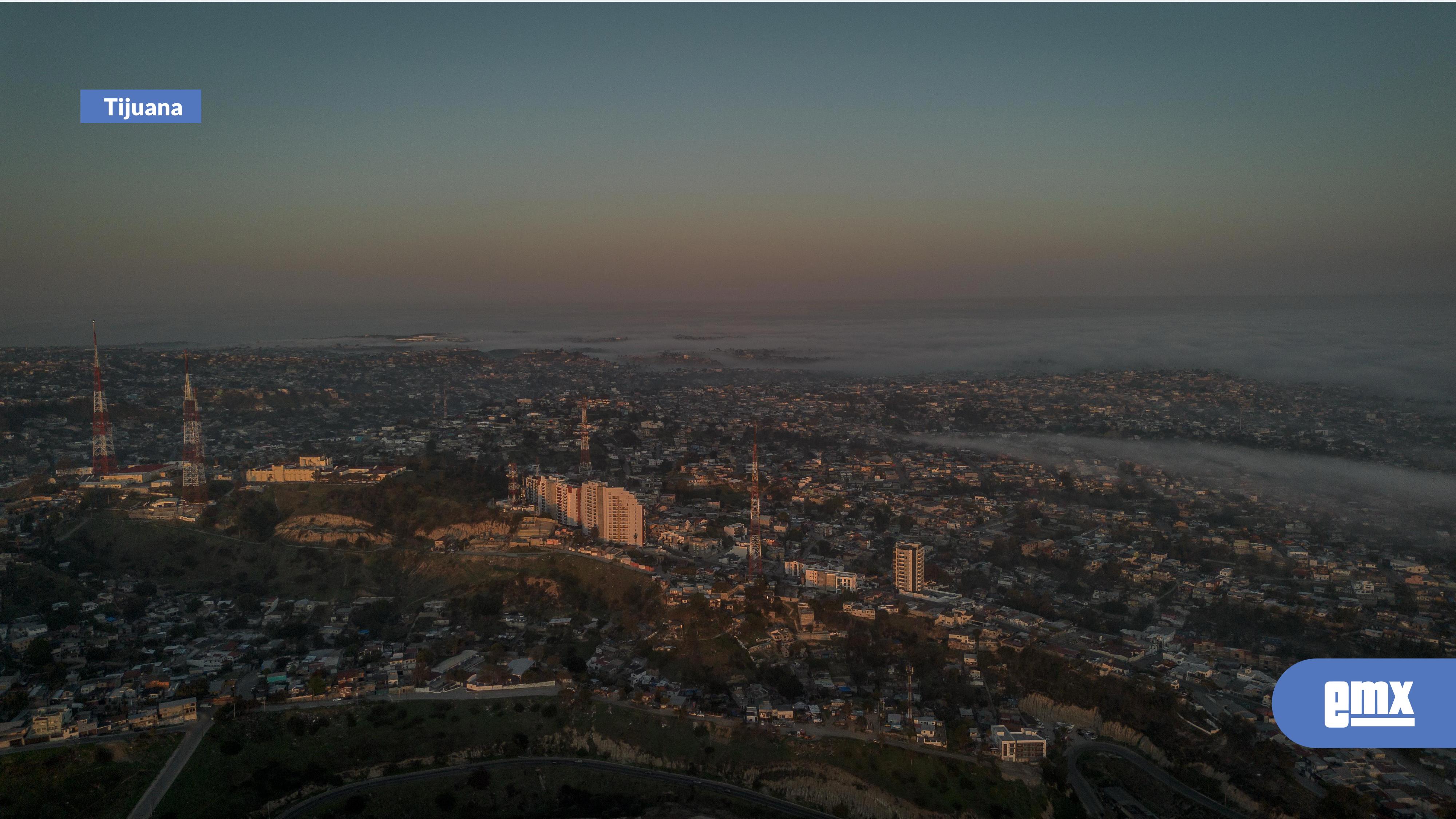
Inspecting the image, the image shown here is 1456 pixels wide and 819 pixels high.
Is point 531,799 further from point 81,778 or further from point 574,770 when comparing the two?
point 81,778

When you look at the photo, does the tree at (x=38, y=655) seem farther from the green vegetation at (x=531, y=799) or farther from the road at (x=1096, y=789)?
the road at (x=1096, y=789)

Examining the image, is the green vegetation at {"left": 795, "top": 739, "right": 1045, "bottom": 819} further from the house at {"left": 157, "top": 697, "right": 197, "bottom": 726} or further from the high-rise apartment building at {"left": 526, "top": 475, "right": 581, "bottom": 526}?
the high-rise apartment building at {"left": 526, "top": 475, "right": 581, "bottom": 526}

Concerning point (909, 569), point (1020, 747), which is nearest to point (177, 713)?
point (1020, 747)

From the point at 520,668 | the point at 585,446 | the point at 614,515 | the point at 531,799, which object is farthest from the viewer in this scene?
the point at 585,446

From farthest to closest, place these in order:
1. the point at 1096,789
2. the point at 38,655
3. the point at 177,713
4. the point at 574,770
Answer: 1. the point at 38,655
2. the point at 177,713
3. the point at 574,770
4. the point at 1096,789

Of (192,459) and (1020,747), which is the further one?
(192,459)

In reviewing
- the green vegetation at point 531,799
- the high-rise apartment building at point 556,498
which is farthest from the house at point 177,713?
the high-rise apartment building at point 556,498

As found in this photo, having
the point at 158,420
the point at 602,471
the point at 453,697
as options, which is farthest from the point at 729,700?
the point at 158,420

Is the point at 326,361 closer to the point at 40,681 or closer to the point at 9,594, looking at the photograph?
the point at 9,594

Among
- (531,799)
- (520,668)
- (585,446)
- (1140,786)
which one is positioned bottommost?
(531,799)
